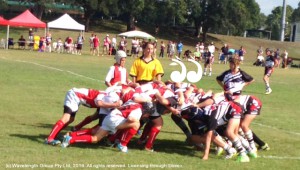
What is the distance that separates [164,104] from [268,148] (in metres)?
2.63

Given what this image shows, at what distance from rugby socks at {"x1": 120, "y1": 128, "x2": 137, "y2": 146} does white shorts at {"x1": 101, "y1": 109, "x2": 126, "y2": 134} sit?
0.20 metres

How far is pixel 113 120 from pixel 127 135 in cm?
41

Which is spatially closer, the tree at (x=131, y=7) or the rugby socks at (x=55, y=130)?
the rugby socks at (x=55, y=130)

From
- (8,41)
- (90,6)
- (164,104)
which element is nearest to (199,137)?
(164,104)

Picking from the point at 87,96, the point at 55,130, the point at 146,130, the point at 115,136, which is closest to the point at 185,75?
the point at 146,130

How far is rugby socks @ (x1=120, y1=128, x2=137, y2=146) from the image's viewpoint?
1002 centimetres

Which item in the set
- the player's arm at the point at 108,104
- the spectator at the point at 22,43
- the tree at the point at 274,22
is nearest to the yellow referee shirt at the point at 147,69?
the player's arm at the point at 108,104

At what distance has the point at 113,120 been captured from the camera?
9859mm

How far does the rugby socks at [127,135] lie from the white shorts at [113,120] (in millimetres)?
204

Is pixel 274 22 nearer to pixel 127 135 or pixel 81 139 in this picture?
pixel 127 135

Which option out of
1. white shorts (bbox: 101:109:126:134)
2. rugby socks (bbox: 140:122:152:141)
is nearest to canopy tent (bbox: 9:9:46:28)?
rugby socks (bbox: 140:122:152:141)

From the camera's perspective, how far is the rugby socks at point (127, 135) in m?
10.0

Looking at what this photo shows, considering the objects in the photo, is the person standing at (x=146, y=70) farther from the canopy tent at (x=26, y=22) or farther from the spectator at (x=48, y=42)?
the spectator at (x=48, y=42)

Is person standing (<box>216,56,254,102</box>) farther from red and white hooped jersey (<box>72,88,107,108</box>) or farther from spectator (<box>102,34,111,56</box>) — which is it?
spectator (<box>102,34,111,56</box>)
